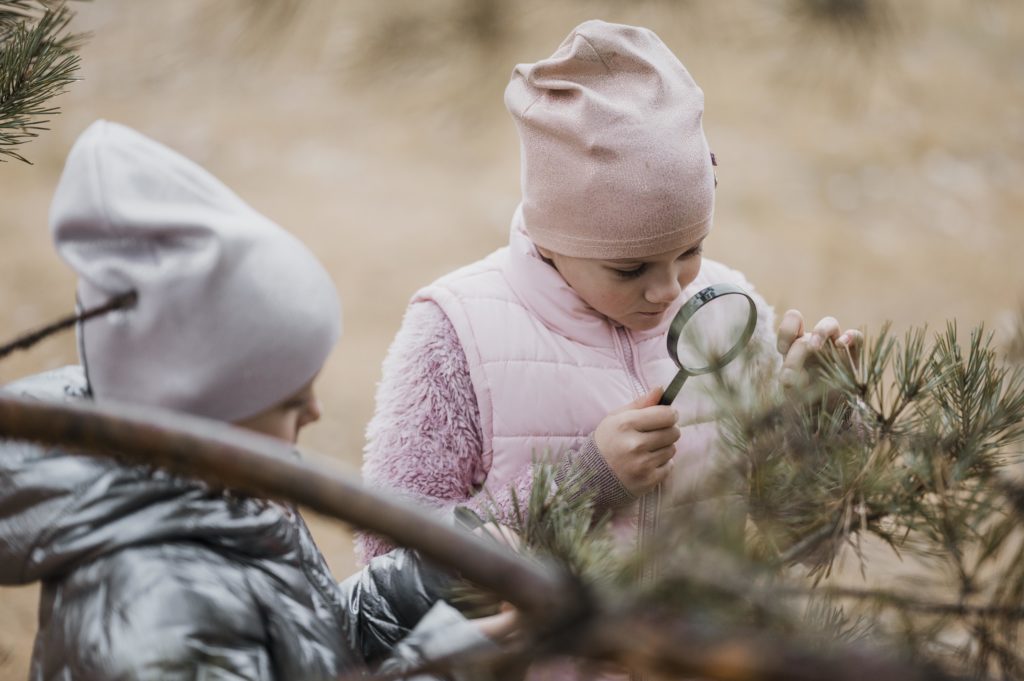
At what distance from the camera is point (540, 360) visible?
3.95 feet

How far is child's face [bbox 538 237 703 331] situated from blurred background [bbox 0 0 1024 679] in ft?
6.53

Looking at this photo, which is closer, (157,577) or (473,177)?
(157,577)

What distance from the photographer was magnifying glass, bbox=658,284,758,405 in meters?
0.86

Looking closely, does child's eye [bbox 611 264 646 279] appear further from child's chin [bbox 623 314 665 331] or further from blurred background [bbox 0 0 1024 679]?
blurred background [bbox 0 0 1024 679]

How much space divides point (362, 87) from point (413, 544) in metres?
0.69

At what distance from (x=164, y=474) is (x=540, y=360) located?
Answer: 1.75 feet

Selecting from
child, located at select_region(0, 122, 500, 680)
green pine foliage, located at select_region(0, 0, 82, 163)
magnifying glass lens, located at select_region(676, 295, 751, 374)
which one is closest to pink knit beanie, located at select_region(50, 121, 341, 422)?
child, located at select_region(0, 122, 500, 680)

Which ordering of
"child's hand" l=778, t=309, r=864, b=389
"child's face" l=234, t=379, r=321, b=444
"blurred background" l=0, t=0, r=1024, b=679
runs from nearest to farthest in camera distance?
"child's face" l=234, t=379, r=321, b=444
"child's hand" l=778, t=309, r=864, b=389
"blurred background" l=0, t=0, r=1024, b=679

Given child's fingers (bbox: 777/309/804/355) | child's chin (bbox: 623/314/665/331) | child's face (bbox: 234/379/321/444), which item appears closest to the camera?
child's face (bbox: 234/379/321/444)

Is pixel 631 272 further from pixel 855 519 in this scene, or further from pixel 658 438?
pixel 855 519

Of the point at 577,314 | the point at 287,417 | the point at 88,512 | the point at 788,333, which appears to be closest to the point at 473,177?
the point at 577,314

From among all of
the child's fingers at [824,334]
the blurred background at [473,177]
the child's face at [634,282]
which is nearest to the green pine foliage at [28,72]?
the child's face at [634,282]

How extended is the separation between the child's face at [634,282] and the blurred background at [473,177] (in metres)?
1.99

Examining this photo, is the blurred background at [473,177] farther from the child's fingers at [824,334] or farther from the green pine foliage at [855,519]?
the green pine foliage at [855,519]
